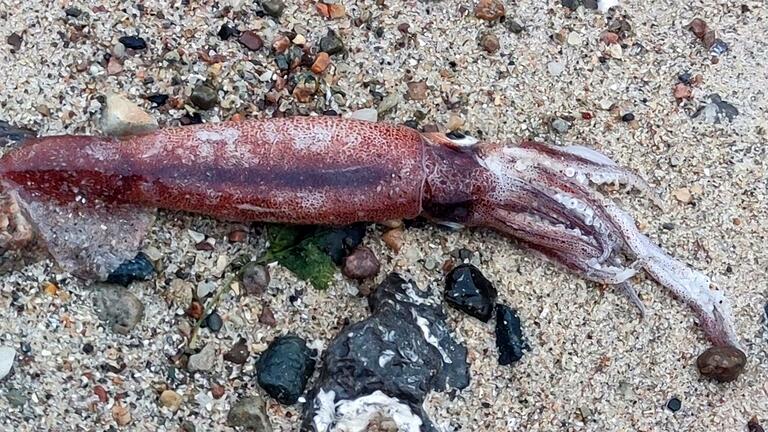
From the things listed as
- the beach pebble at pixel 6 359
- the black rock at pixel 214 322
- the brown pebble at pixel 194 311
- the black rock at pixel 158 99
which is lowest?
the beach pebble at pixel 6 359

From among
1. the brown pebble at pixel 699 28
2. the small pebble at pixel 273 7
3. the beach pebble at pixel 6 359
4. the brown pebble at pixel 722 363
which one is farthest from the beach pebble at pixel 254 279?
the brown pebble at pixel 699 28

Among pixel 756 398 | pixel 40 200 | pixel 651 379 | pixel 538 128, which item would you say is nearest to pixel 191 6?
pixel 40 200

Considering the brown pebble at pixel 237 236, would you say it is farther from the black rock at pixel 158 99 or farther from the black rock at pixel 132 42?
the black rock at pixel 132 42

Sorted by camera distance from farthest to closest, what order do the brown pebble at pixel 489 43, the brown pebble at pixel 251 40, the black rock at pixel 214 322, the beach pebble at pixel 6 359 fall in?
the brown pebble at pixel 489 43
the brown pebble at pixel 251 40
the black rock at pixel 214 322
the beach pebble at pixel 6 359

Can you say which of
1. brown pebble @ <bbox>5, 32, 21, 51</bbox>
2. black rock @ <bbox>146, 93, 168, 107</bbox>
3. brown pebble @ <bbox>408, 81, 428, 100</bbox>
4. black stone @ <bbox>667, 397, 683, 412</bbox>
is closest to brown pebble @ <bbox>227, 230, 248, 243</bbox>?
black rock @ <bbox>146, 93, 168, 107</bbox>

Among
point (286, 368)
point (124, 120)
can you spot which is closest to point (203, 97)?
point (124, 120)

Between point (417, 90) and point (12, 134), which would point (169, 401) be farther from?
point (417, 90)

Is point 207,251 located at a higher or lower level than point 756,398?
higher

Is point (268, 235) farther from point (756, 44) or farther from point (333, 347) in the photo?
point (756, 44)

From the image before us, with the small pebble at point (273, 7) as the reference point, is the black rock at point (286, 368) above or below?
below
